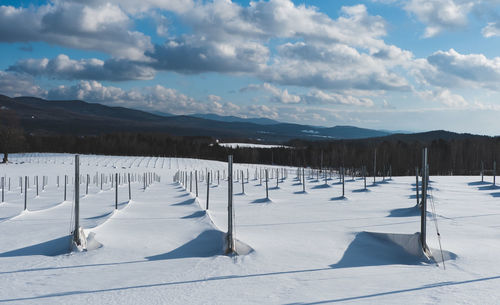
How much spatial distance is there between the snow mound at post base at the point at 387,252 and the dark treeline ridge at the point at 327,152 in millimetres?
68536

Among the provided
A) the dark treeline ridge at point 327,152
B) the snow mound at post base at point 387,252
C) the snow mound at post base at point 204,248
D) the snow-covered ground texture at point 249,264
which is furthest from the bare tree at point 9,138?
the snow mound at post base at point 387,252

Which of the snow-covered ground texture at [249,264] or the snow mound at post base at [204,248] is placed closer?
the snow-covered ground texture at [249,264]

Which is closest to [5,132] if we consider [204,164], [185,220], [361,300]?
[204,164]

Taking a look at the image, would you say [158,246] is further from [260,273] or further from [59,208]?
[59,208]

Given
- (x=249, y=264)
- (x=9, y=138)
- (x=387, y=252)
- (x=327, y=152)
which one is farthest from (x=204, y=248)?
(x=327, y=152)

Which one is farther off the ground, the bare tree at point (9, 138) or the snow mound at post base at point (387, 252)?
the bare tree at point (9, 138)

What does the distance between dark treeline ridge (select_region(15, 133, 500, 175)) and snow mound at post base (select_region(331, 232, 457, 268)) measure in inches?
2698

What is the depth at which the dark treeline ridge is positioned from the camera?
287ft

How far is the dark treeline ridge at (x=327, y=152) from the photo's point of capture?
87562mm

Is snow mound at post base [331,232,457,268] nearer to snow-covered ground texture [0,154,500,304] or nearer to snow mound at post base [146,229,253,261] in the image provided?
snow-covered ground texture [0,154,500,304]

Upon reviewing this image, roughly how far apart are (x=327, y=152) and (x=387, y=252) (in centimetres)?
9659

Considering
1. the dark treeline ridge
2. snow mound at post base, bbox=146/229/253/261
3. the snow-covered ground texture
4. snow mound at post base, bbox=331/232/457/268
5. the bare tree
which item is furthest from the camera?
the dark treeline ridge

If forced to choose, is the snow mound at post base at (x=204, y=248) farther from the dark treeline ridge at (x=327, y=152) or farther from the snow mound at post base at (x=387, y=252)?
the dark treeline ridge at (x=327, y=152)

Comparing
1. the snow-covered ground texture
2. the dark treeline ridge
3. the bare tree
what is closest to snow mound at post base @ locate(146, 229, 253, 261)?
the snow-covered ground texture
